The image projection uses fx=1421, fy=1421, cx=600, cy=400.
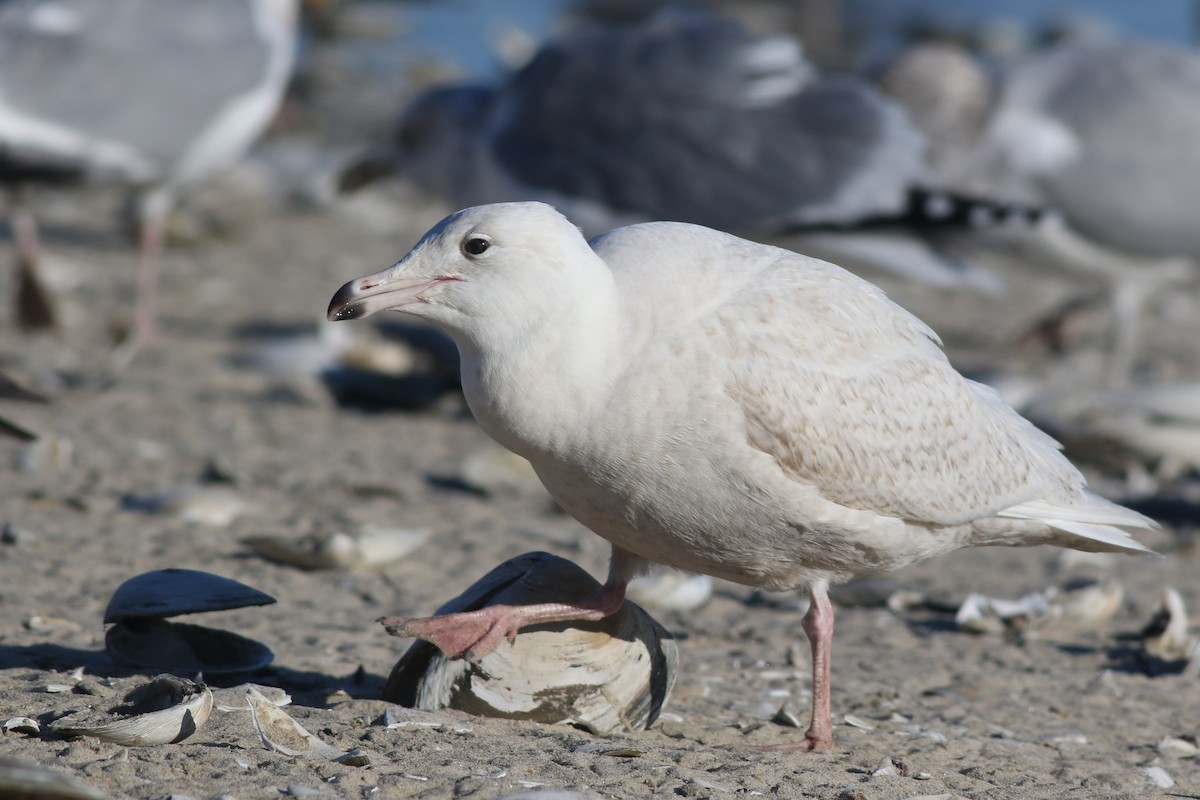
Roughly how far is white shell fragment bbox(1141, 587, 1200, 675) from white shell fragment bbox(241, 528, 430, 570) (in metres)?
2.30

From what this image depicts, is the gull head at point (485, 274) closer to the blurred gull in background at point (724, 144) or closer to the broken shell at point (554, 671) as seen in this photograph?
the broken shell at point (554, 671)

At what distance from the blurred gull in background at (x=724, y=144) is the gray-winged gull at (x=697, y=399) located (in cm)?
417

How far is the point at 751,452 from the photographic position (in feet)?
10.0

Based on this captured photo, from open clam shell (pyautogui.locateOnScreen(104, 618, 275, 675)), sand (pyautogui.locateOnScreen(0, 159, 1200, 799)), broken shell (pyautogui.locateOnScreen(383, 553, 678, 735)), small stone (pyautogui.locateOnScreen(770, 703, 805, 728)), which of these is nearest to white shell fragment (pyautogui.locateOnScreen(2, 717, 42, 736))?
sand (pyautogui.locateOnScreen(0, 159, 1200, 799))

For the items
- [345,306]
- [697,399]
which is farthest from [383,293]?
[697,399]

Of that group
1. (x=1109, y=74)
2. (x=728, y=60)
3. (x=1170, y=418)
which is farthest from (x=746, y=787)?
(x=1109, y=74)

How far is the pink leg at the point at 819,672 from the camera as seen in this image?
319cm

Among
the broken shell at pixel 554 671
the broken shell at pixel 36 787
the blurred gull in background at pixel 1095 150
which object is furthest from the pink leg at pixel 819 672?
the blurred gull in background at pixel 1095 150

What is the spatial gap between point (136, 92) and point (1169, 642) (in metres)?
5.91

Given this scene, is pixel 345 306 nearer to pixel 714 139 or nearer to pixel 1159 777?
pixel 1159 777

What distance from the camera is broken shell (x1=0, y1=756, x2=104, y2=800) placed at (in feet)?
6.96

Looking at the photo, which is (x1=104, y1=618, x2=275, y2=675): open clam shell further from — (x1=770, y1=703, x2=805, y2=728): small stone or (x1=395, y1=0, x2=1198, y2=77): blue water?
(x1=395, y1=0, x2=1198, y2=77): blue water

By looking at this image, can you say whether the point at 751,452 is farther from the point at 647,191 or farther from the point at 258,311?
the point at 258,311

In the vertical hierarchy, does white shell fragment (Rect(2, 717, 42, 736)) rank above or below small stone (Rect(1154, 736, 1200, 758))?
above
